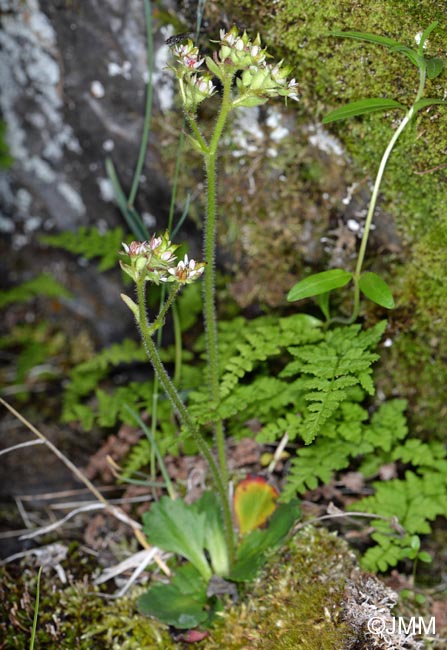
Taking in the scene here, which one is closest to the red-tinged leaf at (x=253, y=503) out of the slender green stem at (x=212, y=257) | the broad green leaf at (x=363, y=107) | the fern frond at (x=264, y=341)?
the slender green stem at (x=212, y=257)

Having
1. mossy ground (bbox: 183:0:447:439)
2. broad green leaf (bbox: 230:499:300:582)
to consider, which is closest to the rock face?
mossy ground (bbox: 183:0:447:439)

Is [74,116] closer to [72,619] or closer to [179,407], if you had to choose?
[179,407]

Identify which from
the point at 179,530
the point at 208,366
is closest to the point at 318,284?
the point at 208,366

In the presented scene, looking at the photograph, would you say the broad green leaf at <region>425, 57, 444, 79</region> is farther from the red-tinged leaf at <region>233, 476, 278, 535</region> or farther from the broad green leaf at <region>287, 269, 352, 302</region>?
the red-tinged leaf at <region>233, 476, 278, 535</region>

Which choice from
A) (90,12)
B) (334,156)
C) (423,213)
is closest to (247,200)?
(334,156)

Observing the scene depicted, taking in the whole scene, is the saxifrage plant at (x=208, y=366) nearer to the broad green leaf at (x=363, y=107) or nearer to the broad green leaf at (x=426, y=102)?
the broad green leaf at (x=363, y=107)

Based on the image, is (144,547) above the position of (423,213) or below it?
below

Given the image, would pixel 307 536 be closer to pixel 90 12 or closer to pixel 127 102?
pixel 127 102
